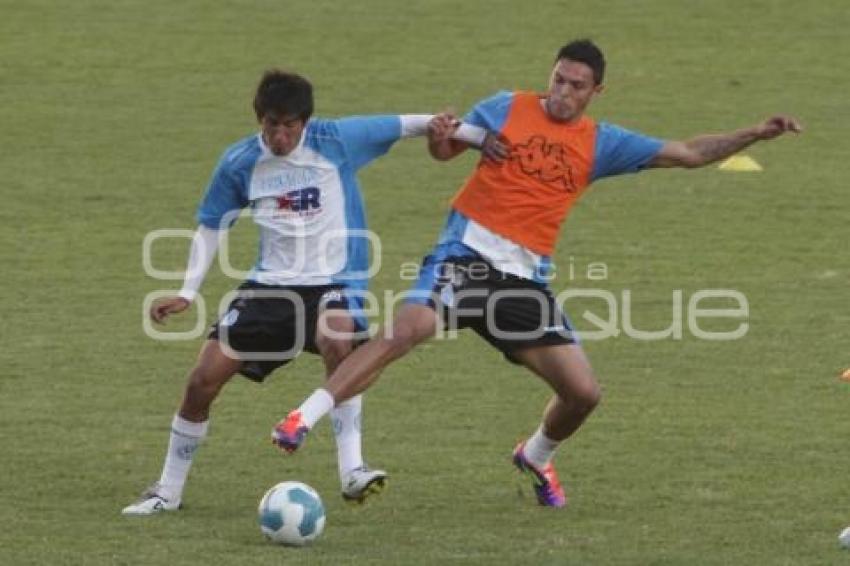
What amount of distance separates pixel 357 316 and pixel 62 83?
16341 millimetres

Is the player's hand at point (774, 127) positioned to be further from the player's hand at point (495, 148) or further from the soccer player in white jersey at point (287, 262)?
the soccer player in white jersey at point (287, 262)

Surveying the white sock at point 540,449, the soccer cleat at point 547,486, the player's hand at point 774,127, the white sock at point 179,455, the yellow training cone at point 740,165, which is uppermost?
the player's hand at point 774,127

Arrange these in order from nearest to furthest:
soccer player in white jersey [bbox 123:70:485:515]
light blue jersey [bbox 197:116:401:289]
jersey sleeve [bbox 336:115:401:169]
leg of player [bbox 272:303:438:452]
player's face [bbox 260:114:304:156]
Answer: leg of player [bbox 272:303:438:452]
player's face [bbox 260:114:304:156]
soccer player in white jersey [bbox 123:70:485:515]
light blue jersey [bbox 197:116:401:289]
jersey sleeve [bbox 336:115:401:169]

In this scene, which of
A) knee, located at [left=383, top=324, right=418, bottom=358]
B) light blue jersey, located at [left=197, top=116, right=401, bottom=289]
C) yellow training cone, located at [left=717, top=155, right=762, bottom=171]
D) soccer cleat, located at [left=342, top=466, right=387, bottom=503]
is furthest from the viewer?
yellow training cone, located at [left=717, top=155, right=762, bottom=171]

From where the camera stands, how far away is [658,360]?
1466cm

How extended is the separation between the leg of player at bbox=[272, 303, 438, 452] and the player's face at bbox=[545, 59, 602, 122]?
120cm

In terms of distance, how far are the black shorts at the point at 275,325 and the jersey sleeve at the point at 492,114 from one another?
1.09m

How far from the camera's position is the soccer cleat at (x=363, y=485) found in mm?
10172

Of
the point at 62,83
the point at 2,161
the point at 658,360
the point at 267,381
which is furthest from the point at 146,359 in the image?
the point at 62,83

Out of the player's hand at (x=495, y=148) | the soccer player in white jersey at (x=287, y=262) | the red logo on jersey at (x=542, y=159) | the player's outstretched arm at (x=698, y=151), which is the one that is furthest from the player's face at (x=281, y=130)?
the player's outstretched arm at (x=698, y=151)

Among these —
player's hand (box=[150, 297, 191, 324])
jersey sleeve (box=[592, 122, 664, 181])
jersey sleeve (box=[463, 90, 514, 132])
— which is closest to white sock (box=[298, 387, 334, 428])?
player's hand (box=[150, 297, 191, 324])

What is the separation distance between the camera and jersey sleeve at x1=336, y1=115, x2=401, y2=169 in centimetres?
1077

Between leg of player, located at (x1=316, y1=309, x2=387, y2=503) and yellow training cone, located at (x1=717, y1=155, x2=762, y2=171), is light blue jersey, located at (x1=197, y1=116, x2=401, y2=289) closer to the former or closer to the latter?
leg of player, located at (x1=316, y1=309, x2=387, y2=503)

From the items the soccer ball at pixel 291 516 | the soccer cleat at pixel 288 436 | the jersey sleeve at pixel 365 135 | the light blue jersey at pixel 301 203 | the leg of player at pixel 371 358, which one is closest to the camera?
the soccer cleat at pixel 288 436
